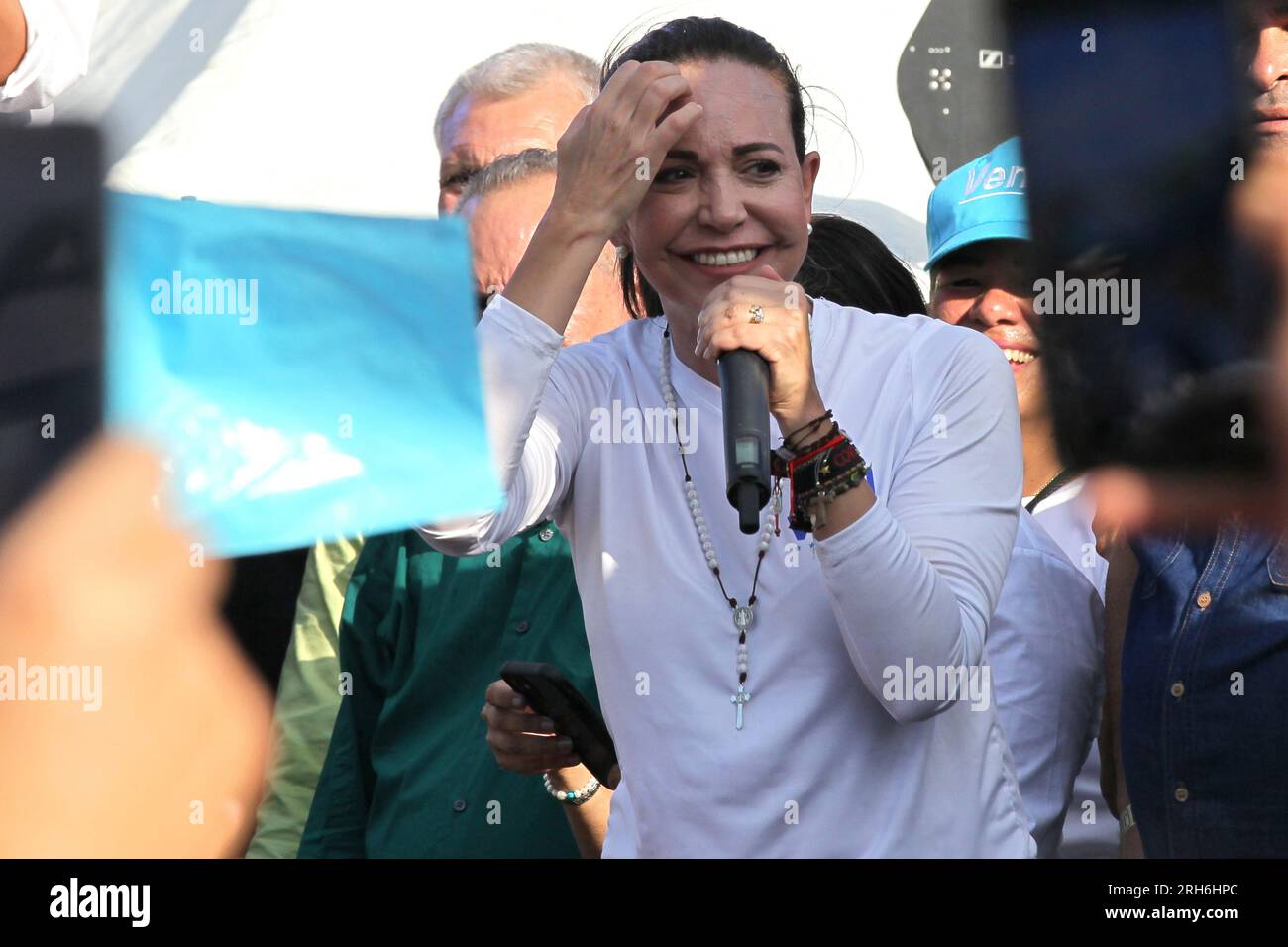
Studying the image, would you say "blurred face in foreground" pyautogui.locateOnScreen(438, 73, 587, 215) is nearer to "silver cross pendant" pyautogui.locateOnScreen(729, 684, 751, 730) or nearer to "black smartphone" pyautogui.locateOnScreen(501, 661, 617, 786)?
"black smartphone" pyautogui.locateOnScreen(501, 661, 617, 786)

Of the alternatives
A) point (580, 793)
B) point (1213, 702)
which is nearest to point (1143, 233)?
point (1213, 702)

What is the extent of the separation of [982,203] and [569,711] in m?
1.20

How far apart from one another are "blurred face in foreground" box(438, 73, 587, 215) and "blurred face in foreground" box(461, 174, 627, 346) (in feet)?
1.12

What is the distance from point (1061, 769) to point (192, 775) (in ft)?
4.49

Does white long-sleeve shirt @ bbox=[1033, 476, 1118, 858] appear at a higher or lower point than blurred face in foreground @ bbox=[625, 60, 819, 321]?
lower

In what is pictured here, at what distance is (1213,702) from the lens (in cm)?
208

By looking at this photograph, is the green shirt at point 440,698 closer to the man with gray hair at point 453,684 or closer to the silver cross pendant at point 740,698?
the man with gray hair at point 453,684

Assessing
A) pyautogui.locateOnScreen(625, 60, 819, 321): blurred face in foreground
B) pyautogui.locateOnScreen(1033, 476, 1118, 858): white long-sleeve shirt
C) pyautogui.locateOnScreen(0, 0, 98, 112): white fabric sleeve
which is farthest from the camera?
pyautogui.locateOnScreen(0, 0, 98, 112): white fabric sleeve

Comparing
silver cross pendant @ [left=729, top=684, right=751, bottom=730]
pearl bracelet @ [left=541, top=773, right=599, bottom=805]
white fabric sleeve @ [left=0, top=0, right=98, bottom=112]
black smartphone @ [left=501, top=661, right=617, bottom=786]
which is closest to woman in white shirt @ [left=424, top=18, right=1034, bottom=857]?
silver cross pendant @ [left=729, top=684, right=751, bottom=730]

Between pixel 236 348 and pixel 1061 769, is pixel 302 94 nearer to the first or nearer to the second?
pixel 236 348

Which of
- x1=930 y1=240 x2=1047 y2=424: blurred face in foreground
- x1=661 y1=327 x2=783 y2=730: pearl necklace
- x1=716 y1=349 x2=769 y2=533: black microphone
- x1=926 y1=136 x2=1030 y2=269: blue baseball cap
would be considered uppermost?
x1=926 y1=136 x2=1030 y2=269: blue baseball cap

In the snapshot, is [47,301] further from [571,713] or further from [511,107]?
[571,713]

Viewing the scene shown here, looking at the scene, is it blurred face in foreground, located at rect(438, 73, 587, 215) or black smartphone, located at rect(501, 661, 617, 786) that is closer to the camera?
black smartphone, located at rect(501, 661, 617, 786)

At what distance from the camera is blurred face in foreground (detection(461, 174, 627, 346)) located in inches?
106
